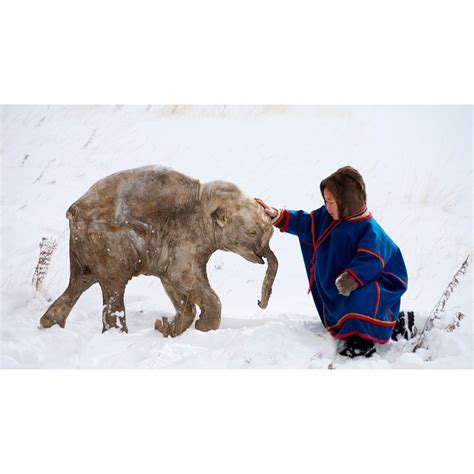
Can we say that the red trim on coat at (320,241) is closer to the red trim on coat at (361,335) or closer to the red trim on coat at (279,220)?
the red trim on coat at (279,220)

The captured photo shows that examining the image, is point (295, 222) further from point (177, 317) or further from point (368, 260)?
point (177, 317)

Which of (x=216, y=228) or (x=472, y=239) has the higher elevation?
(x=216, y=228)

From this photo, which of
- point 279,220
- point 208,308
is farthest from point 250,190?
point 208,308

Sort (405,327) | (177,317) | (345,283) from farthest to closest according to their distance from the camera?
(405,327)
(177,317)
(345,283)

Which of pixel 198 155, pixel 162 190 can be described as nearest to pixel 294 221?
pixel 162 190

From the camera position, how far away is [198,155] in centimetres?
678

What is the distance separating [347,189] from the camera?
12.1ft

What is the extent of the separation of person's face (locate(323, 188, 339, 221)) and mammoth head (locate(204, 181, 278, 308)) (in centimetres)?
34

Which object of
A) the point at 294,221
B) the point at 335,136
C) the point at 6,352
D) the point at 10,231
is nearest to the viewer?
the point at 6,352

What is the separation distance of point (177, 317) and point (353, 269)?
104cm

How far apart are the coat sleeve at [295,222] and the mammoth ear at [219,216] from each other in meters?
0.40

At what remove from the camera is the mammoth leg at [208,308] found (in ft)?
12.3

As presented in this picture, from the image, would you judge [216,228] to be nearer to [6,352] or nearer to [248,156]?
[6,352]

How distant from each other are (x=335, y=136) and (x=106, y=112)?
2.37m
